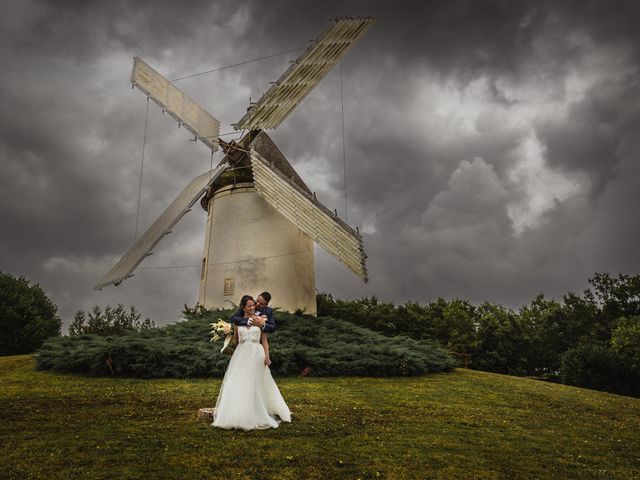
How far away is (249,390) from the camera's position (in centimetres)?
755

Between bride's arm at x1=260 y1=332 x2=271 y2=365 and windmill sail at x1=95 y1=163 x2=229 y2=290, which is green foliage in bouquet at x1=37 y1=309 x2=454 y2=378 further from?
bride's arm at x1=260 y1=332 x2=271 y2=365

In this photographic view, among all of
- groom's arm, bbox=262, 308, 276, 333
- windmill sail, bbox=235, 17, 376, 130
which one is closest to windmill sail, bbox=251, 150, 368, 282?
windmill sail, bbox=235, 17, 376, 130

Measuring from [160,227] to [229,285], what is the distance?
382 cm

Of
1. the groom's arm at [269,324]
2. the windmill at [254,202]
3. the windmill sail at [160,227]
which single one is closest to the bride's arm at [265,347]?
the groom's arm at [269,324]

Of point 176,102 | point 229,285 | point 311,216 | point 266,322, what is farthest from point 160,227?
point 266,322

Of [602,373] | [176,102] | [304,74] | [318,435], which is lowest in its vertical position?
[318,435]

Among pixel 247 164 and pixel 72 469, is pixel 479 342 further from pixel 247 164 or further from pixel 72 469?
pixel 72 469

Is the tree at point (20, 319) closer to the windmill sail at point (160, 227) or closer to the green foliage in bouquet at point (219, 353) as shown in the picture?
the windmill sail at point (160, 227)

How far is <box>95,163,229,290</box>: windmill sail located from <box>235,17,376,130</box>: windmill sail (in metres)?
2.68

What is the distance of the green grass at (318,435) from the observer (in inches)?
237

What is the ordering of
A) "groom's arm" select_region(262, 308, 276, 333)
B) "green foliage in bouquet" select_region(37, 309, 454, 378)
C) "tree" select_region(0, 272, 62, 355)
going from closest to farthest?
1. "groom's arm" select_region(262, 308, 276, 333)
2. "green foliage in bouquet" select_region(37, 309, 454, 378)
3. "tree" select_region(0, 272, 62, 355)

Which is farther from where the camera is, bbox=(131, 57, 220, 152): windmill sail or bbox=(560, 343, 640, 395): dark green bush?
bbox=(131, 57, 220, 152): windmill sail

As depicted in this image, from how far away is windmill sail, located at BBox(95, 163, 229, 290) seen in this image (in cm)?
1823

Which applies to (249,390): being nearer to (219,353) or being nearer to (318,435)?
(318,435)
